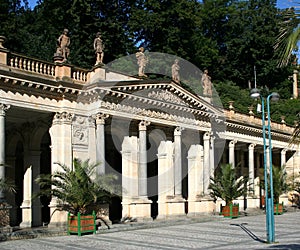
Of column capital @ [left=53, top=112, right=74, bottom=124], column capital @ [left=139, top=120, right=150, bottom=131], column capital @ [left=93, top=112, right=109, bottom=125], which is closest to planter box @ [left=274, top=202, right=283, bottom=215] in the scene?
column capital @ [left=139, top=120, right=150, bottom=131]

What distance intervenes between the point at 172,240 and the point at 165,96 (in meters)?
10.3

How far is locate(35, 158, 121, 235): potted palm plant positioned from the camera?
18375mm

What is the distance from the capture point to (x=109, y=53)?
40094 millimetres

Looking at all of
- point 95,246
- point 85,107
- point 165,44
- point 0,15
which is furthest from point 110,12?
point 95,246

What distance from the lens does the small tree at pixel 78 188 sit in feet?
60.3

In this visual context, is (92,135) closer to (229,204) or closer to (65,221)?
(65,221)

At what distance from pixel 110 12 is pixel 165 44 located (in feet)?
19.5

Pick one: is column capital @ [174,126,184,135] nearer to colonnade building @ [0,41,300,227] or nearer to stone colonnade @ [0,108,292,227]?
stone colonnade @ [0,108,292,227]

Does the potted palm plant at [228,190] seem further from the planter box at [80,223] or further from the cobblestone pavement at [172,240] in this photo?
the planter box at [80,223]

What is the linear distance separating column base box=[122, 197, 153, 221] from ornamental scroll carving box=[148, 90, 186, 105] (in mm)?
5404

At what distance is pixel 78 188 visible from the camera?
18.4 meters

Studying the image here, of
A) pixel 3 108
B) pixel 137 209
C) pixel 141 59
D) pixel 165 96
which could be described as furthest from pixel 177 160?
pixel 3 108

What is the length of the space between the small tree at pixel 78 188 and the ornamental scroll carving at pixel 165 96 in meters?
6.44

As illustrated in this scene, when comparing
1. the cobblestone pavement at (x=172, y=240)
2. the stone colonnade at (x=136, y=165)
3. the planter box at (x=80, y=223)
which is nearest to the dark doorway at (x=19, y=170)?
the stone colonnade at (x=136, y=165)
